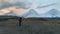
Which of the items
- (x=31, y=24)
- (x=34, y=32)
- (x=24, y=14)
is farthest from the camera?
(x=31, y=24)

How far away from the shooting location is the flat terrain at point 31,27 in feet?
6.71

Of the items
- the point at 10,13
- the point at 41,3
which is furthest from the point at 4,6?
the point at 41,3

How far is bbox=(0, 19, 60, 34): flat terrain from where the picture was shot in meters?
2.05

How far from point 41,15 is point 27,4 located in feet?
0.66

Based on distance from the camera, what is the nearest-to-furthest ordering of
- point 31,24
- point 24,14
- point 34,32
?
point 24,14 < point 34,32 < point 31,24

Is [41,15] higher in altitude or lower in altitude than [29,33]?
higher

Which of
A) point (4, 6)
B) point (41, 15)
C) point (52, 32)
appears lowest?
point (52, 32)

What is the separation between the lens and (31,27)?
2.19 meters

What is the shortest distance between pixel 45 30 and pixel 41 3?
26.5 inches

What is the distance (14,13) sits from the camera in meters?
1.53

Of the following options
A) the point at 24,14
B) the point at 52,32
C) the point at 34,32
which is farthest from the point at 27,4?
the point at 52,32

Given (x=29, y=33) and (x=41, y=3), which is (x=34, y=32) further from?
(x=41, y=3)

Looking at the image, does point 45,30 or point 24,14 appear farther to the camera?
point 45,30

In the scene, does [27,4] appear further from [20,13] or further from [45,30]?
[45,30]
